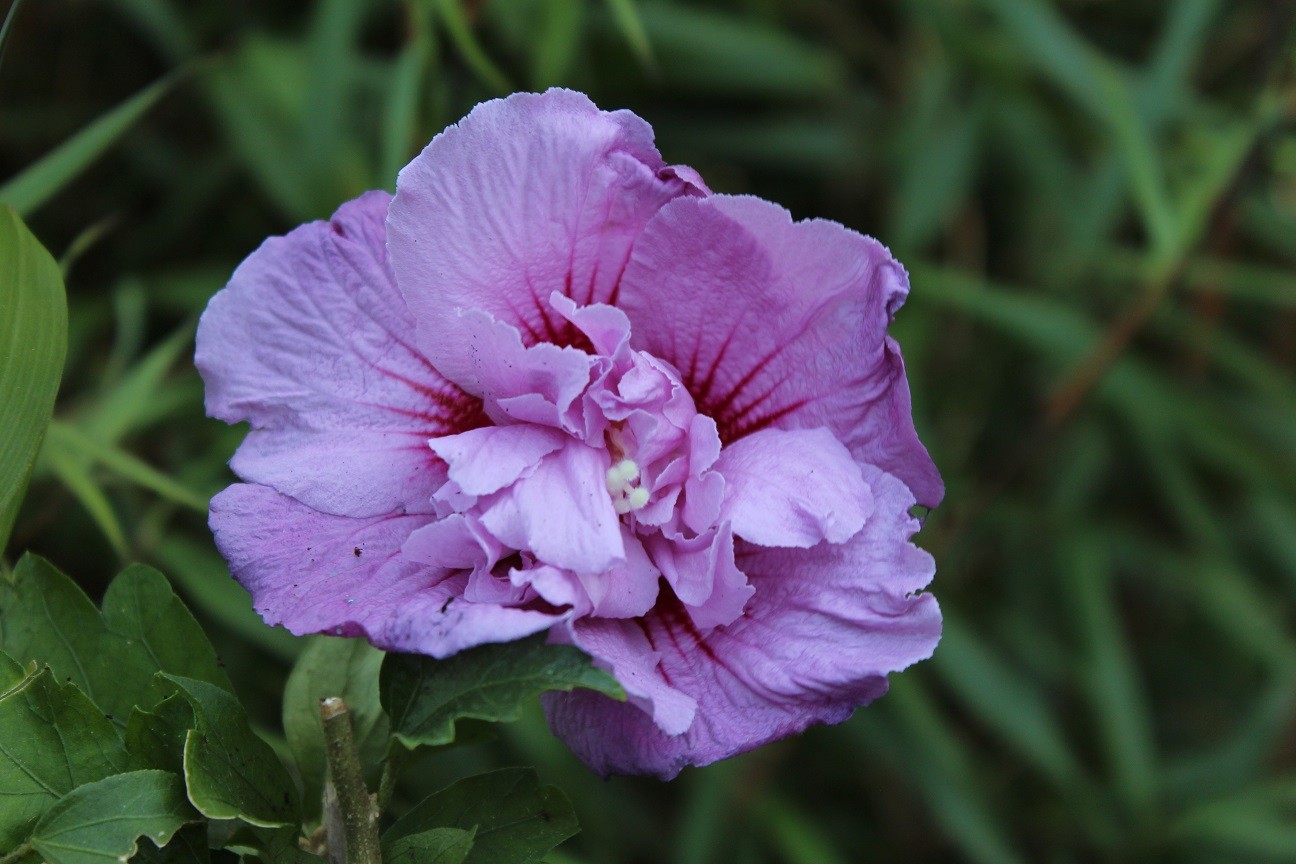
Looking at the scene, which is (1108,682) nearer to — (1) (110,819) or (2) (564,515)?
(2) (564,515)

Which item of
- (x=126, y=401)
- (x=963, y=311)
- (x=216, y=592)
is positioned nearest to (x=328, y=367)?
(x=126, y=401)

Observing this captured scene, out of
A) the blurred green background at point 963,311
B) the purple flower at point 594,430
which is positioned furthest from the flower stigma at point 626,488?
the blurred green background at point 963,311

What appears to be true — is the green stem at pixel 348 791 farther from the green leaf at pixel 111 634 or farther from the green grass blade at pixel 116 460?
the green grass blade at pixel 116 460

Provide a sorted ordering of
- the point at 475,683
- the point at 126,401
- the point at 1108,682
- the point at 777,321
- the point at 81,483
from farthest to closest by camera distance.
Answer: the point at 1108,682 < the point at 126,401 < the point at 81,483 < the point at 777,321 < the point at 475,683

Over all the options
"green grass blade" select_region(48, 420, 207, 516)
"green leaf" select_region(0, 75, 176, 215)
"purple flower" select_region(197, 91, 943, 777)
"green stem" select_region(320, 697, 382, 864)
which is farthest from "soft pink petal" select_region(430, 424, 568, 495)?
"green leaf" select_region(0, 75, 176, 215)

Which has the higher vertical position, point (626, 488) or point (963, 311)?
point (626, 488)

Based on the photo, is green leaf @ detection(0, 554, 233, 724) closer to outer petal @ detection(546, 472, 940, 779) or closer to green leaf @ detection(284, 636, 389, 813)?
green leaf @ detection(284, 636, 389, 813)

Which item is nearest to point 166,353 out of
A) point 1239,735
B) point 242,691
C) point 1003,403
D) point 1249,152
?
point 242,691
